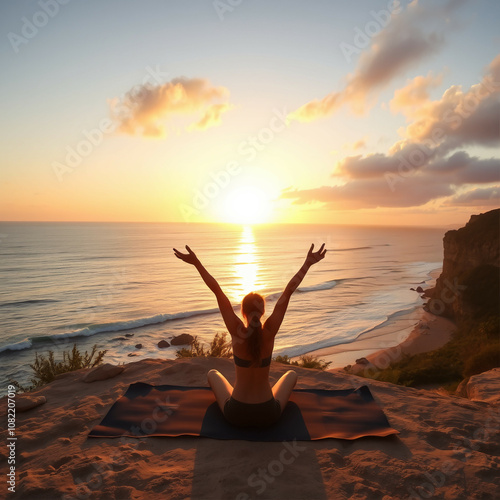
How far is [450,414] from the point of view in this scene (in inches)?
194

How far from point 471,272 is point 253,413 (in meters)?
22.0

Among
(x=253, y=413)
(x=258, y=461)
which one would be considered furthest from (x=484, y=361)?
(x=258, y=461)

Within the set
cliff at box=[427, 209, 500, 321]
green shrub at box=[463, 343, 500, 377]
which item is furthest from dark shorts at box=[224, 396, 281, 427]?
cliff at box=[427, 209, 500, 321]

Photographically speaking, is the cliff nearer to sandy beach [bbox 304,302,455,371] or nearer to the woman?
sandy beach [bbox 304,302,455,371]

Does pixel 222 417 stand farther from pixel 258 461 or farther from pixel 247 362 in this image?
pixel 247 362

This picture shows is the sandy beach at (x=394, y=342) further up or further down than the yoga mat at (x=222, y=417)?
further down

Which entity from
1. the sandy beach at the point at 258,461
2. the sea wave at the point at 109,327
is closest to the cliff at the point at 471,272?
the sea wave at the point at 109,327

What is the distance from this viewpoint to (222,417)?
15.4 ft

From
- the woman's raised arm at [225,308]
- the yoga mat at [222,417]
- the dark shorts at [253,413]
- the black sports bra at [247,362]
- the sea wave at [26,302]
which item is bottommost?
the sea wave at [26,302]

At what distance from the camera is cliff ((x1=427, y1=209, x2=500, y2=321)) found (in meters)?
19.5

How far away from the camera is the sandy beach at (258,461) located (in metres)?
3.34

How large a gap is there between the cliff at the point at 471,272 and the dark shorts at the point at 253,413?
63.6 feet

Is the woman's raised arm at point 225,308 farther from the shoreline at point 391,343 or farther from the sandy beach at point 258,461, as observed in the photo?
the shoreline at point 391,343

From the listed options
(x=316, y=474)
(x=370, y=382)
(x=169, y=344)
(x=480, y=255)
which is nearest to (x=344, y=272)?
(x=480, y=255)
